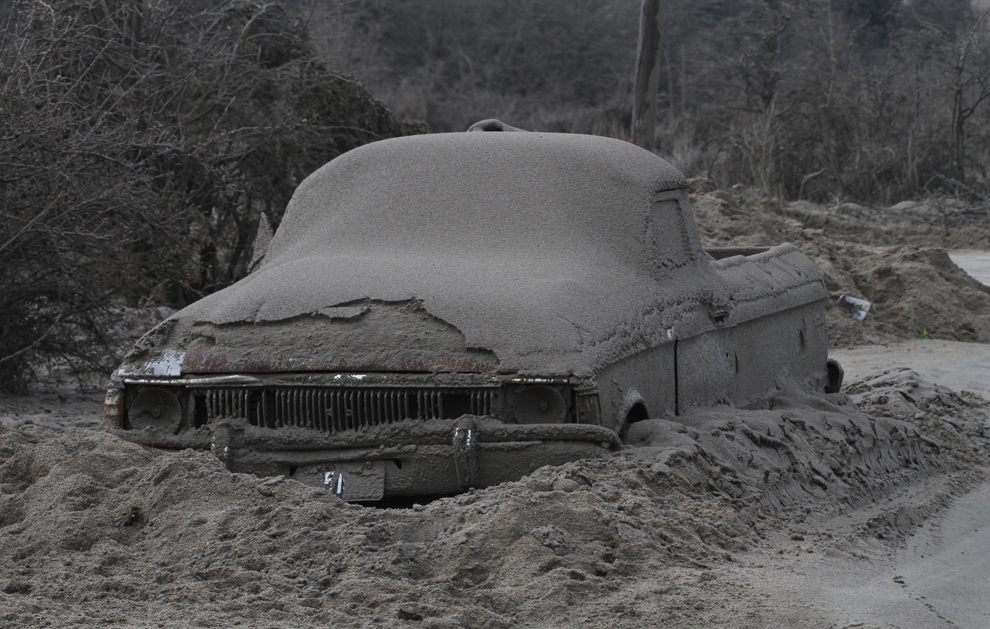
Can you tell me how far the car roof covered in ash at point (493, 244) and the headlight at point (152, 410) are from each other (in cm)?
39

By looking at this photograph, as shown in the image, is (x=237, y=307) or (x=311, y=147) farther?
(x=311, y=147)

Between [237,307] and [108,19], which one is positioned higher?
[108,19]

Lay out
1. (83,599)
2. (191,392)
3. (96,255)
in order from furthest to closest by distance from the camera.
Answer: (96,255), (191,392), (83,599)

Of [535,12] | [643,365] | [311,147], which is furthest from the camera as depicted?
[535,12]

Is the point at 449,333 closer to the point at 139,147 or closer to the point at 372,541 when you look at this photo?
the point at 372,541

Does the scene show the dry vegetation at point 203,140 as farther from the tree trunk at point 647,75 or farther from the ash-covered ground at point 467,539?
the ash-covered ground at point 467,539

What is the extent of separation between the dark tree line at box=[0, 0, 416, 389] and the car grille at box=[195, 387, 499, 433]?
3.42 meters

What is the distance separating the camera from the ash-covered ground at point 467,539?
3.71 metres

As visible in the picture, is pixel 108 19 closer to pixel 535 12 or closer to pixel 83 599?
pixel 83 599

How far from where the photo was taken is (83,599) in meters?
3.73

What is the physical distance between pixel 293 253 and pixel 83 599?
3.02m

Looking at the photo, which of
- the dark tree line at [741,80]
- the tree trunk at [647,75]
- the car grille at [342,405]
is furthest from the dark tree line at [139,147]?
the dark tree line at [741,80]

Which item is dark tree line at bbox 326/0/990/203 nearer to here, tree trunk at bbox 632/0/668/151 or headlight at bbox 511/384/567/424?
tree trunk at bbox 632/0/668/151

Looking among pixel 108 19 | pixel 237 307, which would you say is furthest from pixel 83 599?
pixel 108 19
